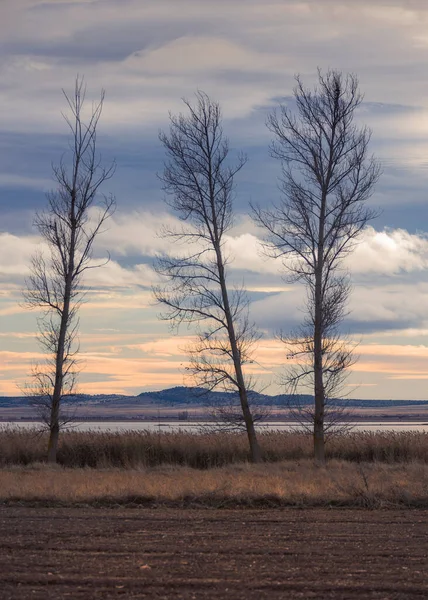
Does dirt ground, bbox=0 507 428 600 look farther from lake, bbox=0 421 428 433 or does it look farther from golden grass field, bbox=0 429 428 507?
lake, bbox=0 421 428 433

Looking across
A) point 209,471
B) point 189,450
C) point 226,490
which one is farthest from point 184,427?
point 226,490

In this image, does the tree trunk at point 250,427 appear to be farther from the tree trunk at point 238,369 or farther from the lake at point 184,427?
the lake at point 184,427

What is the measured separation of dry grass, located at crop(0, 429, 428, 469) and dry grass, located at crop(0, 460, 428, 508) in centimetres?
693

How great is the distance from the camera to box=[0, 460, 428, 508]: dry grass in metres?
19.4

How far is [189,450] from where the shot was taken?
106ft

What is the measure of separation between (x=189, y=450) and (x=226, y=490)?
40.6 feet

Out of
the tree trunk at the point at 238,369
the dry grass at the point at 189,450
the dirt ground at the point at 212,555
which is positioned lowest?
the dirt ground at the point at 212,555

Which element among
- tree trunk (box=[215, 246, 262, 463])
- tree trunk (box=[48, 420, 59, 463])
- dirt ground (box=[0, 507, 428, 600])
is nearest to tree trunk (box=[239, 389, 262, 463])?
tree trunk (box=[215, 246, 262, 463])

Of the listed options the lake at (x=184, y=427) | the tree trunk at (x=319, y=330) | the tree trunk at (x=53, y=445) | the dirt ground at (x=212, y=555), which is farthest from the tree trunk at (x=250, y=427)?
the dirt ground at (x=212, y=555)

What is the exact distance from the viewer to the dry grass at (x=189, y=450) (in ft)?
105

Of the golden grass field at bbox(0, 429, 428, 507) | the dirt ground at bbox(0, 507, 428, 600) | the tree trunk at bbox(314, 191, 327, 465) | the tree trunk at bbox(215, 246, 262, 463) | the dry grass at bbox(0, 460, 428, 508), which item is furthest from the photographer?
the tree trunk at bbox(215, 246, 262, 463)

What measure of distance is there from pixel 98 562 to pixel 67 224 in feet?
68.2

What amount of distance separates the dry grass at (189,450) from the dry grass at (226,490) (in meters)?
6.93

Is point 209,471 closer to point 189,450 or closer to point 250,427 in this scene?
point 250,427
